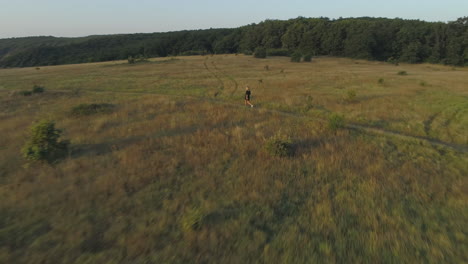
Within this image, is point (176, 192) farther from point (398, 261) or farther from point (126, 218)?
point (398, 261)

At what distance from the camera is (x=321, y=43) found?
84812mm

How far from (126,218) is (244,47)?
325 ft

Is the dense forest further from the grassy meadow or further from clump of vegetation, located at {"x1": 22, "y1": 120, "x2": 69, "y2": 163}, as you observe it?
clump of vegetation, located at {"x1": 22, "y1": 120, "x2": 69, "y2": 163}

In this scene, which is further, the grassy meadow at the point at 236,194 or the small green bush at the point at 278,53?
the small green bush at the point at 278,53

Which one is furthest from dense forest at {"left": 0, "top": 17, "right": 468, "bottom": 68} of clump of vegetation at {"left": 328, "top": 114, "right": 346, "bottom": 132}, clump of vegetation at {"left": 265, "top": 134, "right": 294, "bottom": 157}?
clump of vegetation at {"left": 265, "top": 134, "right": 294, "bottom": 157}

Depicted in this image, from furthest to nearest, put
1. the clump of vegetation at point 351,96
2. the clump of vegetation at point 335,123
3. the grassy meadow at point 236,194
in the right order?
the clump of vegetation at point 351,96
the clump of vegetation at point 335,123
the grassy meadow at point 236,194

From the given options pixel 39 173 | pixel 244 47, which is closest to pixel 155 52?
pixel 244 47

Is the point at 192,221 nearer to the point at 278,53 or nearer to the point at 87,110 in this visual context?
the point at 87,110

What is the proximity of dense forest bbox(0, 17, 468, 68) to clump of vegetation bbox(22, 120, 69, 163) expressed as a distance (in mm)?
71102

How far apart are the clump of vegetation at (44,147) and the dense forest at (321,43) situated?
233 ft

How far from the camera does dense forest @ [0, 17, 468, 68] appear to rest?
69312 mm

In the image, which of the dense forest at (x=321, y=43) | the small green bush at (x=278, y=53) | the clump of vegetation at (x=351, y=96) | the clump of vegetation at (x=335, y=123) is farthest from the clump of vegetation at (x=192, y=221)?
the small green bush at (x=278, y=53)

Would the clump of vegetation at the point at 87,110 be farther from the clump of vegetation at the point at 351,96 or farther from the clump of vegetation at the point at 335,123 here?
the clump of vegetation at the point at 351,96

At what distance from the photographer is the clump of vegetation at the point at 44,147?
8.62m
